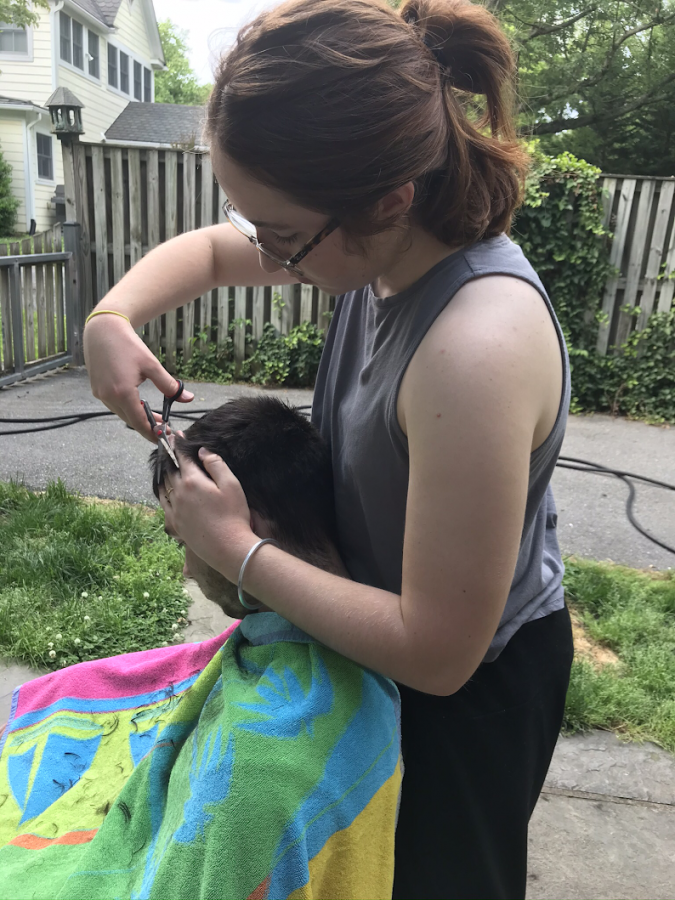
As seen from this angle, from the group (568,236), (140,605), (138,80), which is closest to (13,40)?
(138,80)

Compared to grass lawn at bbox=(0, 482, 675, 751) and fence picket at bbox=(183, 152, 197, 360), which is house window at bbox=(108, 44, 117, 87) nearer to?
fence picket at bbox=(183, 152, 197, 360)

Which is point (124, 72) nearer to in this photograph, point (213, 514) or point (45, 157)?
point (45, 157)

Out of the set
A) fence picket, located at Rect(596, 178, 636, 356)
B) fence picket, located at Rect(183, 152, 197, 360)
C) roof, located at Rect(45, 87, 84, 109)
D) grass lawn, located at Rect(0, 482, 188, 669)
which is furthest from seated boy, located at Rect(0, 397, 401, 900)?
roof, located at Rect(45, 87, 84, 109)

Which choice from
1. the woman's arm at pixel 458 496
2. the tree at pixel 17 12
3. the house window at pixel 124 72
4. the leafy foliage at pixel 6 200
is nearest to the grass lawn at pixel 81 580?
the woman's arm at pixel 458 496

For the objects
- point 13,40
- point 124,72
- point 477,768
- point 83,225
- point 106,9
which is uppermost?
point 106,9

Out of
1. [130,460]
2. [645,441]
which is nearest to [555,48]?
[645,441]

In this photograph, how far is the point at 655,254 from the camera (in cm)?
691

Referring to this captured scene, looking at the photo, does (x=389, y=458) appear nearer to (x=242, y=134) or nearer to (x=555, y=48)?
(x=242, y=134)

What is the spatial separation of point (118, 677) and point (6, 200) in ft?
68.6

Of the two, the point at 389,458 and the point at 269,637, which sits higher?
the point at 389,458

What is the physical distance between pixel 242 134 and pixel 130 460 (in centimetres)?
408

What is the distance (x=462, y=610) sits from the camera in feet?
3.46

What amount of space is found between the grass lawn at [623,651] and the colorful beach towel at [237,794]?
1517mm

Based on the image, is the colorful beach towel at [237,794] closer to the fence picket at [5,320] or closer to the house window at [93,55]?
the fence picket at [5,320]
